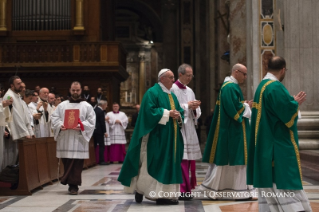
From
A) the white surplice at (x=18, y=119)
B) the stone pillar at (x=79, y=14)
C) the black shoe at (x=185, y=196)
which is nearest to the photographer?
the black shoe at (x=185, y=196)

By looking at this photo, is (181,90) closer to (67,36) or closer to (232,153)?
(232,153)

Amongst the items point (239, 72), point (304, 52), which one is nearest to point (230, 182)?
point (239, 72)

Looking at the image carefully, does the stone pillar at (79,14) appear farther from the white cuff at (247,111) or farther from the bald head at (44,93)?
the white cuff at (247,111)

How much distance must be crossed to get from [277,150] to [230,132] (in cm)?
212

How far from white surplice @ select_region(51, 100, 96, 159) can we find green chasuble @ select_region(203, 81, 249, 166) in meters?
2.03

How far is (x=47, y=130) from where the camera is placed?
38.5 feet

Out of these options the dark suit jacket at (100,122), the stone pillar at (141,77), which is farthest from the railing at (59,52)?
the stone pillar at (141,77)

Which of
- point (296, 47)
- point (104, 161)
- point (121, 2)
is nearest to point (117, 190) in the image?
point (296, 47)

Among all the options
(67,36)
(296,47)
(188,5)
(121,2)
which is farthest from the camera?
(121,2)

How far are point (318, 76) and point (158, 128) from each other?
5054 mm

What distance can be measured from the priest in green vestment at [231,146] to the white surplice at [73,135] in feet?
6.74

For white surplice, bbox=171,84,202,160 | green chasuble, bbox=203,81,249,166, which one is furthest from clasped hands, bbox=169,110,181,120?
green chasuble, bbox=203,81,249,166

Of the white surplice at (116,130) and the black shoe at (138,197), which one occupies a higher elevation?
the white surplice at (116,130)

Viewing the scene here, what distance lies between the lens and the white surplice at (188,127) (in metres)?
7.49
